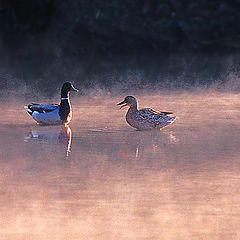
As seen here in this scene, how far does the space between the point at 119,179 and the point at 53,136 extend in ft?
5.82

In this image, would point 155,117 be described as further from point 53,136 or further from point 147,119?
point 53,136

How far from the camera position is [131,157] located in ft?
20.0

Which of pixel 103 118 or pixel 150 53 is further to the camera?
pixel 150 53

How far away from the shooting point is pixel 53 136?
7.11 metres

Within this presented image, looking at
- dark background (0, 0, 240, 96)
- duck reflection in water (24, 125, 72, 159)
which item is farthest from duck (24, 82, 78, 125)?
dark background (0, 0, 240, 96)

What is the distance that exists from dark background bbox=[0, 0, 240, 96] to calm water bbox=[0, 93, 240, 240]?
4.24 meters

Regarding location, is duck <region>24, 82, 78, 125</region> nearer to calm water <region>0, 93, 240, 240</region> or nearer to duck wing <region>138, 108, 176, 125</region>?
calm water <region>0, 93, 240, 240</region>

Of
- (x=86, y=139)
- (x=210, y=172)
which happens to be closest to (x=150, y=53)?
(x=86, y=139)

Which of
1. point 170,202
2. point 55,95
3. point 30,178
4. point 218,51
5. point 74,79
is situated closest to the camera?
point 170,202

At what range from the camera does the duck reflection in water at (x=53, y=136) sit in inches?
263

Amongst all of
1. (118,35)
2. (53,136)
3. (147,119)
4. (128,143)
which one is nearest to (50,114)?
(53,136)

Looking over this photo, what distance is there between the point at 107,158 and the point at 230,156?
71 cm

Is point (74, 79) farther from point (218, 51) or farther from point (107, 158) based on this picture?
point (107, 158)

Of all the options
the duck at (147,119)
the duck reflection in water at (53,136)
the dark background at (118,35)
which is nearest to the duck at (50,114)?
the duck reflection in water at (53,136)
